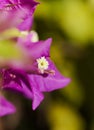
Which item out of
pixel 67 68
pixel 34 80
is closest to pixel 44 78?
pixel 34 80

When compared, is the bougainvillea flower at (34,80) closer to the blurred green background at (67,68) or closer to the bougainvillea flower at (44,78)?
the bougainvillea flower at (44,78)

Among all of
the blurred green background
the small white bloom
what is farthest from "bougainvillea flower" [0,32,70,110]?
the blurred green background

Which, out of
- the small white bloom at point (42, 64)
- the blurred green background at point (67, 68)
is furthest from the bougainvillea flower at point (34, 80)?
the blurred green background at point (67, 68)

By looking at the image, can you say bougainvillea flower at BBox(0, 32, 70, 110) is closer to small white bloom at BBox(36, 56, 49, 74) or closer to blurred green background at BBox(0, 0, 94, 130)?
small white bloom at BBox(36, 56, 49, 74)

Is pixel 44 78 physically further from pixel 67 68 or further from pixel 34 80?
pixel 67 68

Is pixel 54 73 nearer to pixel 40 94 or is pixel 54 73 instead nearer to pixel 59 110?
pixel 40 94

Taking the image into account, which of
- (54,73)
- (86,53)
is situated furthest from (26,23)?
(86,53)
